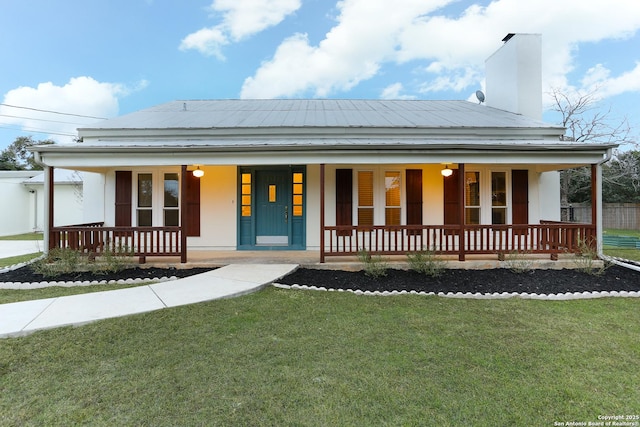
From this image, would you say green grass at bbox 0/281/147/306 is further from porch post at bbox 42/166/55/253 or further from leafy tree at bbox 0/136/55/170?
leafy tree at bbox 0/136/55/170

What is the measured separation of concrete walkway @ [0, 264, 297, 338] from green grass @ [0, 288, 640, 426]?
0.28 meters

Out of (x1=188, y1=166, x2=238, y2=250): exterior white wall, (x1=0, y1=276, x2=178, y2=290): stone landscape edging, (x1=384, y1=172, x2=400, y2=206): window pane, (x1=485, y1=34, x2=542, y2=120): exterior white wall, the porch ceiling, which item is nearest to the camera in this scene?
(x1=0, y1=276, x2=178, y2=290): stone landscape edging

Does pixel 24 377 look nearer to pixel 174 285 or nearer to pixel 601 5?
pixel 174 285

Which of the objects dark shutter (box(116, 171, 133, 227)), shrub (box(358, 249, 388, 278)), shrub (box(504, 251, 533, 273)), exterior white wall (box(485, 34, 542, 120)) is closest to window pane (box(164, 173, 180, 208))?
dark shutter (box(116, 171, 133, 227))

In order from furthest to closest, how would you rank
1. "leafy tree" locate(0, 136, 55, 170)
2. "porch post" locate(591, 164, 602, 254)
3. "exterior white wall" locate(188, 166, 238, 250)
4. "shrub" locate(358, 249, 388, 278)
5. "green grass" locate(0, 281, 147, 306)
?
"leafy tree" locate(0, 136, 55, 170), "exterior white wall" locate(188, 166, 238, 250), "porch post" locate(591, 164, 602, 254), "shrub" locate(358, 249, 388, 278), "green grass" locate(0, 281, 147, 306)

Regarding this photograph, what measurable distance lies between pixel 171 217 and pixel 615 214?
23.7 m

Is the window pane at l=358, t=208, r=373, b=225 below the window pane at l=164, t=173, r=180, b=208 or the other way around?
below

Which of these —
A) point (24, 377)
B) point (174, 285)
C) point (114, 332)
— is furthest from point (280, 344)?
point (174, 285)

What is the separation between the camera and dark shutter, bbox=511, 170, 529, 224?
329 inches

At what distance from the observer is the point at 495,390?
8.23ft

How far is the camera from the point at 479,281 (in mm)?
5961

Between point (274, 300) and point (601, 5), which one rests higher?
point (601, 5)

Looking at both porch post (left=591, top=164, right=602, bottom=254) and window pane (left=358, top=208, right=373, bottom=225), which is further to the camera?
window pane (left=358, top=208, right=373, bottom=225)

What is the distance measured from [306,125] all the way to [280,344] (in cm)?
659
